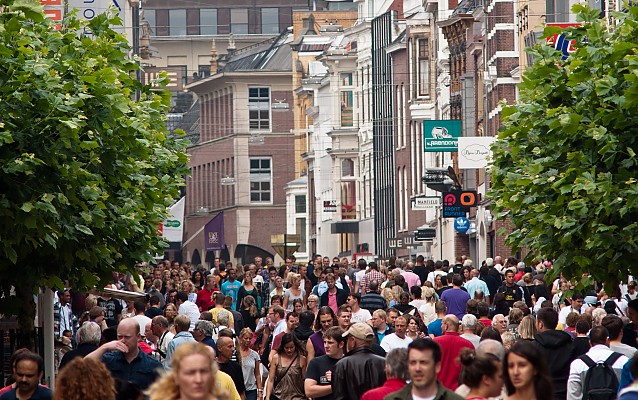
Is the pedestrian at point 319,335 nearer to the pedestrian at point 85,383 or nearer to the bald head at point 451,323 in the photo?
the bald head at point 451,323

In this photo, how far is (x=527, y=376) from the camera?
32.0 feet

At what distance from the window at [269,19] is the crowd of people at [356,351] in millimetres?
122193

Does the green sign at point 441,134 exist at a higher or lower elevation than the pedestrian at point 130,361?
higher

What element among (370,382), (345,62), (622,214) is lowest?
(370,382)

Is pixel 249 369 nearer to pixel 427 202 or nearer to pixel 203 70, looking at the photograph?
pixel 427 202

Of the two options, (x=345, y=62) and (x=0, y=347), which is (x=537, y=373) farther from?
(x=345, y=62)

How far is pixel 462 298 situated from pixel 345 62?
79.6m

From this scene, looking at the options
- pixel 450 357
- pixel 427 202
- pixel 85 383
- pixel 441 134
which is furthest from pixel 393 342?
pixel 427 202

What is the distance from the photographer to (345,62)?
10312cm

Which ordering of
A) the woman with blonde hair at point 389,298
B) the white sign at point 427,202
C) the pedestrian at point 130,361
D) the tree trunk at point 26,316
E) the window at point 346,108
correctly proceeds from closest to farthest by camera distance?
the pedestrian at point 130,361, the tree trunk at point 26,316, the woman with blonde hair at point 389,298, the white sign at point 427,202, the window at point 346,108

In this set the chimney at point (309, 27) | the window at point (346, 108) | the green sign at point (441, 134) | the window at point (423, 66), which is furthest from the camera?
the chimney at point (309, 27)

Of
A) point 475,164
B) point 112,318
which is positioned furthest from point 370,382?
point 475,164

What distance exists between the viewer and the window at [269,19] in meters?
151

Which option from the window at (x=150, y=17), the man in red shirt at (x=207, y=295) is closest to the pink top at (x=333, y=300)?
the man in red shirt at (x=207, y=295)
